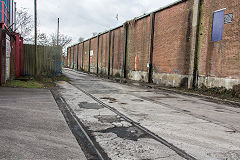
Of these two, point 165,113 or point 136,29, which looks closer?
point 165,113

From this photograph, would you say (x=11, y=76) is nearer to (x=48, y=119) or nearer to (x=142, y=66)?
(x=48, y=119)

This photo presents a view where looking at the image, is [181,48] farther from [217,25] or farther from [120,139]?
[120,139]

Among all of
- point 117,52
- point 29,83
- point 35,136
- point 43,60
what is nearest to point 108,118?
point 35,136

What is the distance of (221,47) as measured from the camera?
38.1ft

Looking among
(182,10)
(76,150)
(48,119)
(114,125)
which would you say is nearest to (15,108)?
(48,119)

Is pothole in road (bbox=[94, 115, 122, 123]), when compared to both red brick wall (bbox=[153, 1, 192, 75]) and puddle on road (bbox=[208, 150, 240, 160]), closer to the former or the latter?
puddle on road (bbox=[208, 150, 240, 160])

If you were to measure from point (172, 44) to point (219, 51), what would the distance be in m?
4.39

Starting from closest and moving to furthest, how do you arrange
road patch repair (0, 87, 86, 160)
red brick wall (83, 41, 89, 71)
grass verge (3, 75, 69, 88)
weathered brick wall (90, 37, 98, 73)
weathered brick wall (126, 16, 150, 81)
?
road patch repair (0, 87, 86, 160), grass verge (3, 75, 69, 88), weathered brick wall (126, 16, 150, 81), weathered brick wall (90, 37, 98, 73), red brick wall (83, 41, 89, 71)

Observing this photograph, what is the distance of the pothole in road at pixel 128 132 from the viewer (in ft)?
13.6

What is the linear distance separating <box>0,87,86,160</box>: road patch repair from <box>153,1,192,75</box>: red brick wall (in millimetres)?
10942

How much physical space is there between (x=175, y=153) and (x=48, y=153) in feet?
6.88

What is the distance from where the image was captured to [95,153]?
3279 millimetres

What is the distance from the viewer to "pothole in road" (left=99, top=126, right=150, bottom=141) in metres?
4.15

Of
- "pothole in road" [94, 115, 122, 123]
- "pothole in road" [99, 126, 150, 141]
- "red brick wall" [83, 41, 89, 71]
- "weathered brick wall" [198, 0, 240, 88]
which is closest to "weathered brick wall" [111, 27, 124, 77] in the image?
"weathered brick wall" [198, 0, 240, 88]
